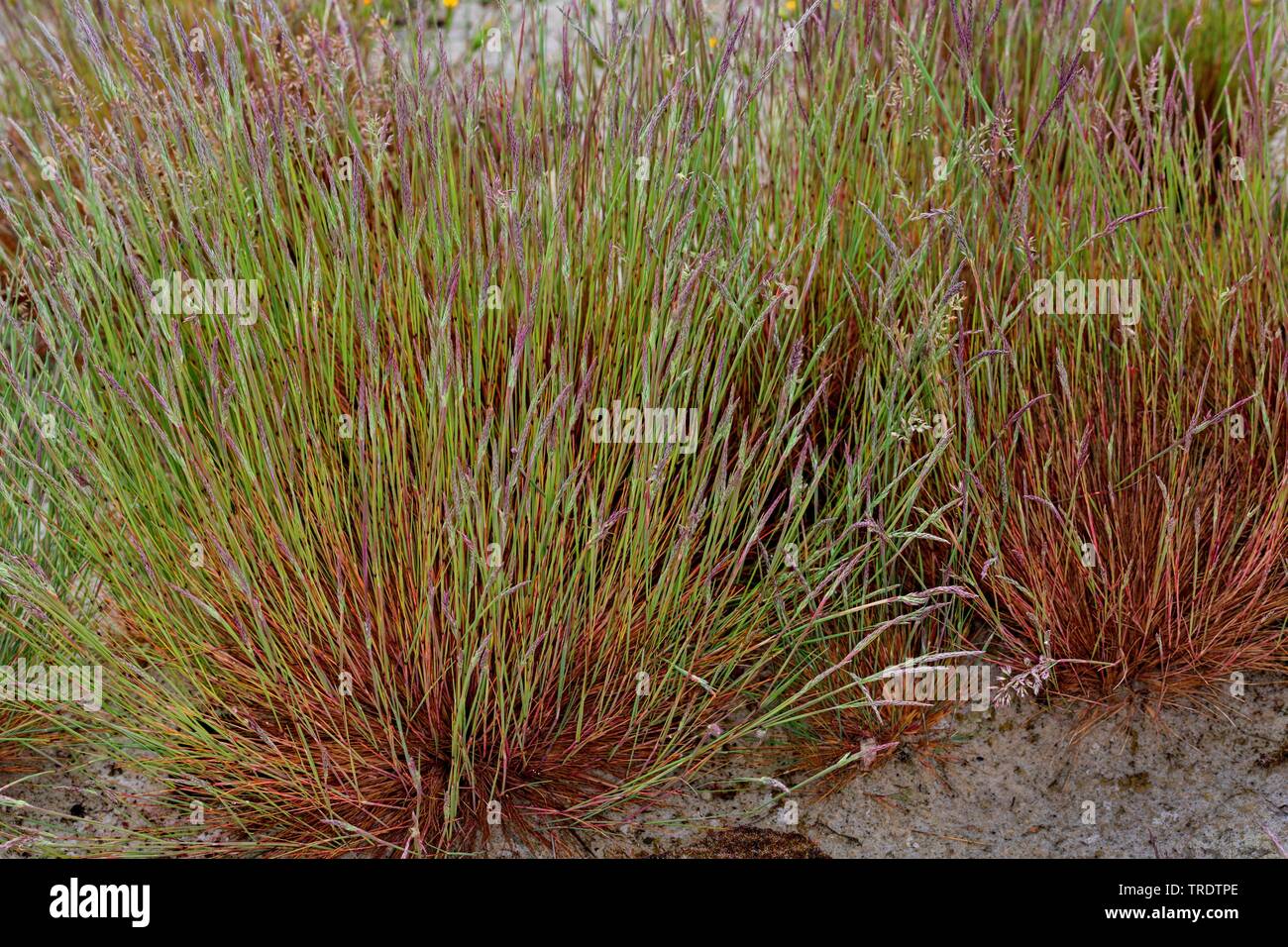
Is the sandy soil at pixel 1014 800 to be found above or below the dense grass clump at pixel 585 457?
below

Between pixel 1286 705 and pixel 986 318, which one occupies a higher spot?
pixel 986 318

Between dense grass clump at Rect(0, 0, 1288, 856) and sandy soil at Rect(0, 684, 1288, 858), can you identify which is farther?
sandy soil at Rect(0, 684, 1288, 858)

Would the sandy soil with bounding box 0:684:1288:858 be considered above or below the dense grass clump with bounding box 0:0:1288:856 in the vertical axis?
below

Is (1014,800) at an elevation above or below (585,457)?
below

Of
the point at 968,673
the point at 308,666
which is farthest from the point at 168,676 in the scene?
the point at 968,673

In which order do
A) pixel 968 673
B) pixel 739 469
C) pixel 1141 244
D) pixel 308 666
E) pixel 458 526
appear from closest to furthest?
1. pixel 458 526
2. pixel 739 469
3. pixel 308 666
4. pixel 968 673
5. pixel 1141 244

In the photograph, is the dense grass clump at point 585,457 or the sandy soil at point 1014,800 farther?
the sandy soil at point 1014,800

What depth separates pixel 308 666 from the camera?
1.80m

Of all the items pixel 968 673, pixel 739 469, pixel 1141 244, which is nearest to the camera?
pixel 739 469

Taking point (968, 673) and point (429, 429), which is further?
point (968, 673)

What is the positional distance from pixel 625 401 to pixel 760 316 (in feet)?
0.94
